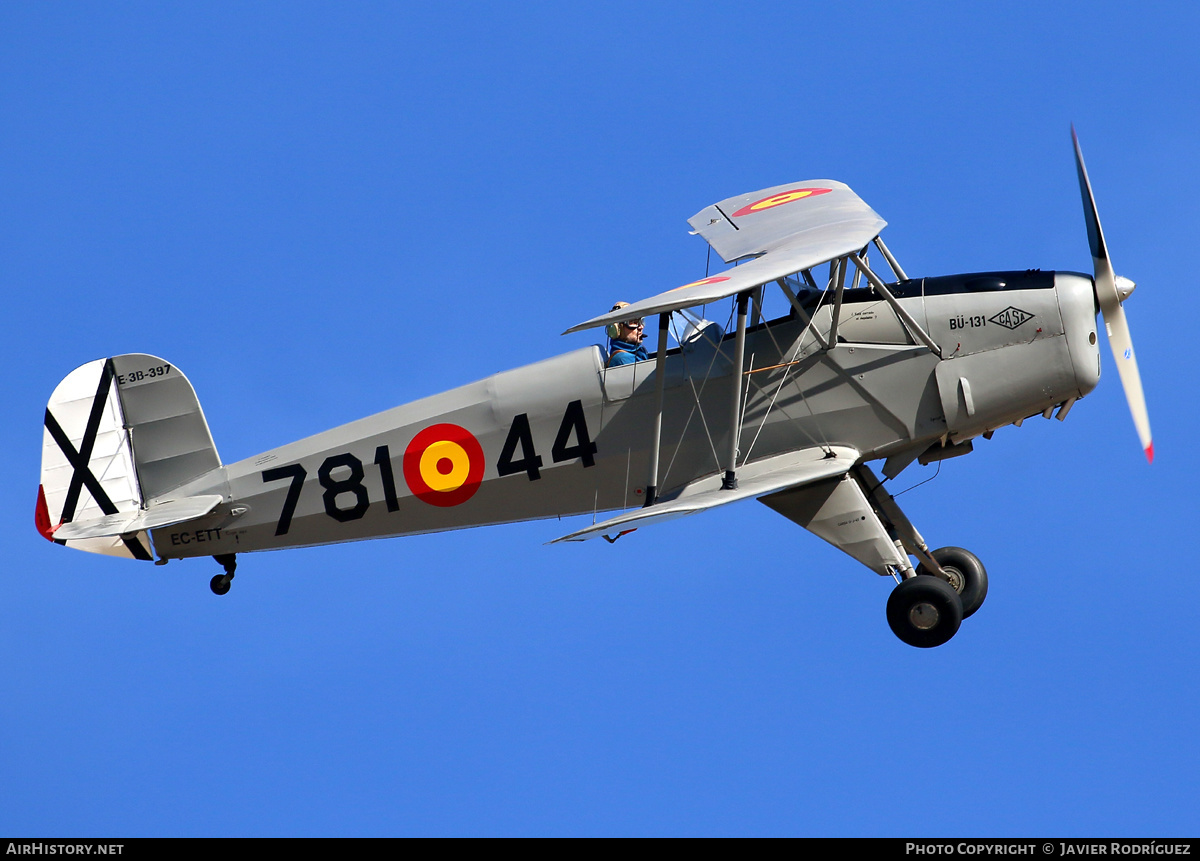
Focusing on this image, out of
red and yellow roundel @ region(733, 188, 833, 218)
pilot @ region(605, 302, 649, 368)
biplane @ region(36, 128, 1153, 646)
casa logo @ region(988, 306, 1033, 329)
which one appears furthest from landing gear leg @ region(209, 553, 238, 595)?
casa logo @ region(988, 306, 1033, 329)

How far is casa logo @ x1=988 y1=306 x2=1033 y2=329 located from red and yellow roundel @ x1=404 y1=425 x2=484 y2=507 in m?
4.27

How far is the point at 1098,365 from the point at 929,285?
141 cm

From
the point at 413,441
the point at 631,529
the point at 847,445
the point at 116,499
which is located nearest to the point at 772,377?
the point at 847,445

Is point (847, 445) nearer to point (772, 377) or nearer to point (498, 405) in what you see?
point (772, 377)

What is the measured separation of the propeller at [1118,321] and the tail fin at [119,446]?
7698mm

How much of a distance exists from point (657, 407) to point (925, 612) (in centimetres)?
254

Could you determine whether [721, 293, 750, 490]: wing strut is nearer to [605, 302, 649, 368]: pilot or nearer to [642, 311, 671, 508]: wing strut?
[642, 311, 671, 508]: wing strut

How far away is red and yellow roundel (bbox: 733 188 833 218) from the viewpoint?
39.7 ft

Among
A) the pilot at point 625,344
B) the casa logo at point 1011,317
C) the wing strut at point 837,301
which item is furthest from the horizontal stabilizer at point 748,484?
the casa logo at point 1011,317

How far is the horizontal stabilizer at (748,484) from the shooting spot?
31.3ft

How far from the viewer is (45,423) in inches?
493

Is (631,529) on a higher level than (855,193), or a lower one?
lower

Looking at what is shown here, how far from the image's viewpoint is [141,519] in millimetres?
12164

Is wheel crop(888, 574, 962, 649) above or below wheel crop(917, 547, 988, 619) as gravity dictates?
below
